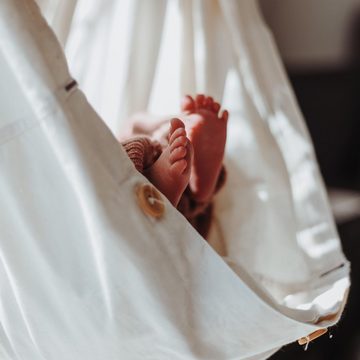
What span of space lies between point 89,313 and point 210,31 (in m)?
0.45

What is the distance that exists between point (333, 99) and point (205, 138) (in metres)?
1.34

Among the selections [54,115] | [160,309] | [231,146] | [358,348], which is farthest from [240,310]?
[358,348]

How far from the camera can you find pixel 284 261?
2.11ft

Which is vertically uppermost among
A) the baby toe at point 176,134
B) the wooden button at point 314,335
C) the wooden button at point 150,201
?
the baby toe at point 176,134

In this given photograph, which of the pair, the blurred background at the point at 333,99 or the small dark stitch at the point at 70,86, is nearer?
the small dark stitch at the point at 70,86

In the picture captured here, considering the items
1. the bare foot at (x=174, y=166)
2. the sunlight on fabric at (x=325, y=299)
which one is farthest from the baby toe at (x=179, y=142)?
the sunlight on fabric at (x=325, y=299)

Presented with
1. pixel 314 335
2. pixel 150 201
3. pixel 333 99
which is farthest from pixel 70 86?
pixel 333 99

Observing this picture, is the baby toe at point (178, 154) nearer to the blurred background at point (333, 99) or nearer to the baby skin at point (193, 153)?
the baby skin at point (193, 153)

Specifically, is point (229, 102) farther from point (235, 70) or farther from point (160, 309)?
point (160, 309)

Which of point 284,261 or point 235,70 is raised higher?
point 235,70

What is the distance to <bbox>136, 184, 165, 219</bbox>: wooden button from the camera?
0.39m

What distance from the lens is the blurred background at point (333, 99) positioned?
4.36ft

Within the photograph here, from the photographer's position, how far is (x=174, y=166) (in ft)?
1.48

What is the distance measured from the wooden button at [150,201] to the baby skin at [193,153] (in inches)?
2.3
